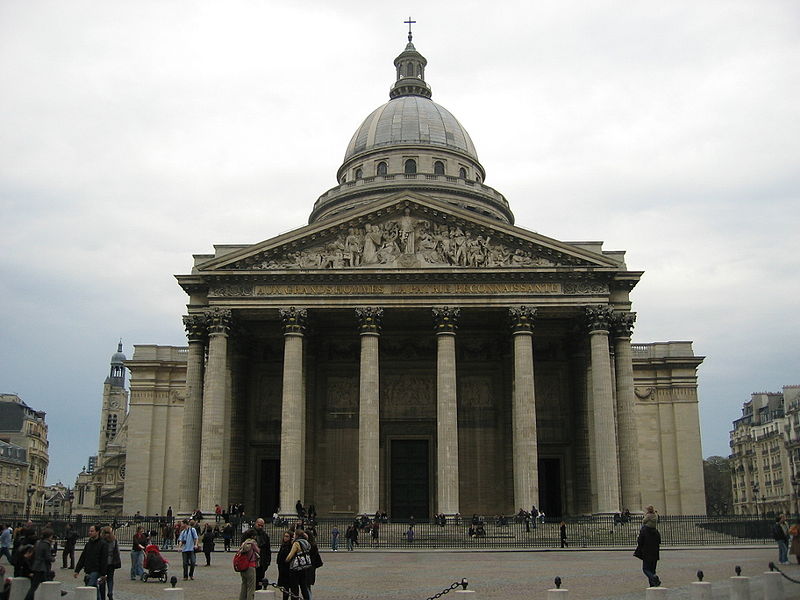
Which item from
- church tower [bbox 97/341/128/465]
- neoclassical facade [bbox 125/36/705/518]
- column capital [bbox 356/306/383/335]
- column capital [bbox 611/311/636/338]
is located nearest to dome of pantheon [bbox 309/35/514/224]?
neoclassical facade [bbox 125/36/705/518]

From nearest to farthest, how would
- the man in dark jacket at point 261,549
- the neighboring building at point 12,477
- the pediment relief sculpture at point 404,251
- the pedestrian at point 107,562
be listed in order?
the pedestrian at point 107,562 < the man in dark jacket at point 261,549 < the pediment relief sculpture at point 404,251 < the neighboring building at point 12,477

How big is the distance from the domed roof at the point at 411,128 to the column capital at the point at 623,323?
31.4 metres

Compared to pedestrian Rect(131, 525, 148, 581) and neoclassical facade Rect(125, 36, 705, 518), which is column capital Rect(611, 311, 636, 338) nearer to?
neoclassical facade Rect(125, 36, 705, 518)

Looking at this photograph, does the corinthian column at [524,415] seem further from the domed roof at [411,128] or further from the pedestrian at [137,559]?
the domed roof at [411,128]

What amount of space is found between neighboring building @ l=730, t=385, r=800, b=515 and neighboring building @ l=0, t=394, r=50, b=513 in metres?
81.5

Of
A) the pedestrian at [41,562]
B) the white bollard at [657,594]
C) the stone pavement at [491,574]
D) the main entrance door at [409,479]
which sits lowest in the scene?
the stone pavement at [491,574]

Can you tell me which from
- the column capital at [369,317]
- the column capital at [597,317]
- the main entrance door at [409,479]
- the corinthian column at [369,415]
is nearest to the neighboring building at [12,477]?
the main entrance door at [409,479]

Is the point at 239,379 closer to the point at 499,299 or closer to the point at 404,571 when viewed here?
the point at 499,299

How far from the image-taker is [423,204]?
141 ft

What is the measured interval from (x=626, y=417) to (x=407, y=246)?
13.9 meters

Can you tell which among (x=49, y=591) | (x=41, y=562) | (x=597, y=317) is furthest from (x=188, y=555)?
(x=597, y=317)

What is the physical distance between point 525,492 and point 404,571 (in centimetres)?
1673

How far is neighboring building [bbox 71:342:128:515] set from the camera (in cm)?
8600

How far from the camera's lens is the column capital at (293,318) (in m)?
41.8
